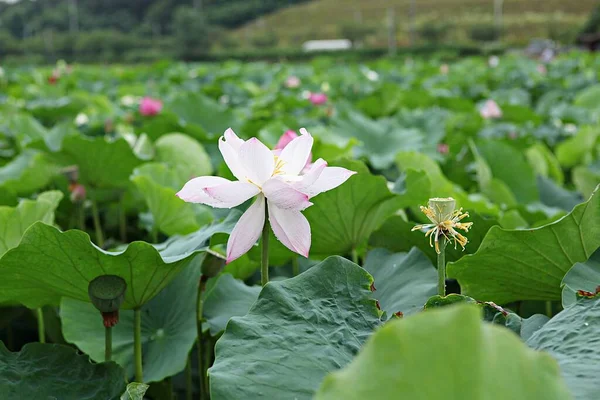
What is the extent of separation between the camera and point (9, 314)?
1309 mm

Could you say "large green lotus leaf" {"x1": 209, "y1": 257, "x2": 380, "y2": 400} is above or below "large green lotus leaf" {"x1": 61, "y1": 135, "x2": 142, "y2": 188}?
above

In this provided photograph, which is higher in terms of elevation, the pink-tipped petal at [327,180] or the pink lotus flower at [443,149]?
the pink-tipped petal at [327,180]

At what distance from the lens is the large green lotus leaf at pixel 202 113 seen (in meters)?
2.45

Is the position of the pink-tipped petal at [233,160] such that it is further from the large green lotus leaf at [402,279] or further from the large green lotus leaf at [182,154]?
the large green lotus leaf at [182,154]

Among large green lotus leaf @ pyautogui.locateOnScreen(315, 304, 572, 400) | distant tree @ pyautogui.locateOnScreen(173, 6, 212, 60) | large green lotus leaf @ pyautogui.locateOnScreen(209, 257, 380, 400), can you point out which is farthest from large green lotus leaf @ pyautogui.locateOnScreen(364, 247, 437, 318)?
distant tree @ pyautogui.locateOnScreen(173, 6, 212, 60)

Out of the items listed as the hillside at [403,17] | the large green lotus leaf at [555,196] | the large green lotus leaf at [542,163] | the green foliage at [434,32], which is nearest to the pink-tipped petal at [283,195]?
the large green lotus leaf at [555,196]

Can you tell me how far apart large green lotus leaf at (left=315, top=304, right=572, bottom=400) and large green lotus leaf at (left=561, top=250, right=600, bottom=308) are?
0.32 metres

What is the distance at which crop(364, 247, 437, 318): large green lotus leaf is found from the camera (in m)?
0.76

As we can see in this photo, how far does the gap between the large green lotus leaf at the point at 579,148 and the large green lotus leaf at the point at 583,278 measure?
180 cm

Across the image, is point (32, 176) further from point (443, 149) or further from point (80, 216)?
point (443, 149)

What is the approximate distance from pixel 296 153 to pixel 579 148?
6.44 feet

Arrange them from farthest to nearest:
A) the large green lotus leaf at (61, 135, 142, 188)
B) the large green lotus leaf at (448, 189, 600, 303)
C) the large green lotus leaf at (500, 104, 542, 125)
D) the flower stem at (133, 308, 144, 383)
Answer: the large green lotus leaf at (500, 104, 542, 125) → the large green lotus leaf at (61, 135, 142, 188) → the flower stem at (133, 308, 144, 383) → the large green lotus leaf at (448, 189, 600, 303)

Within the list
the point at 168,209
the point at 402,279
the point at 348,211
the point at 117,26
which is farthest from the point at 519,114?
the point at 117,26

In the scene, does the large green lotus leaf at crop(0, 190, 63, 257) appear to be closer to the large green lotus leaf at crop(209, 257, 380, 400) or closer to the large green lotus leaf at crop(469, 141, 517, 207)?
the large green lotus leaf at crop(209, 257, 380, 400)
